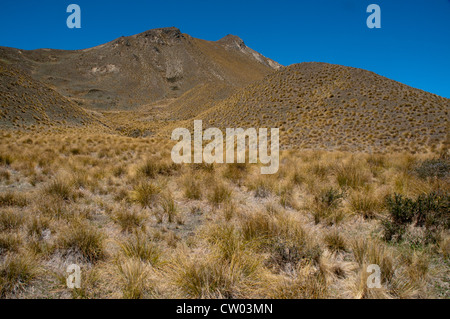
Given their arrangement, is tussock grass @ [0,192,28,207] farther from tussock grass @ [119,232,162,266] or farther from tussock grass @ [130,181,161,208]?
tussock grass @ [119,232,162,266]

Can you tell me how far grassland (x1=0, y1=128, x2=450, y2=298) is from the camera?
2.55m

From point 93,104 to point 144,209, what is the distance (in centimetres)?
8683

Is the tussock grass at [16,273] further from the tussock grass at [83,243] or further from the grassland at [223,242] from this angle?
the tussock grass at [83,243]

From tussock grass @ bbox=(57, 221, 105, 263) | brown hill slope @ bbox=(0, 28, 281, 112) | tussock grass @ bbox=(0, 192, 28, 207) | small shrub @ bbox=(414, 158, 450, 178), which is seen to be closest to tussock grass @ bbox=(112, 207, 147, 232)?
tussock grass @ bbox=(57, 221, 105, 263)

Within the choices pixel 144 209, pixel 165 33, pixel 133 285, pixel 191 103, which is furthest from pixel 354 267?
pixel 165 33

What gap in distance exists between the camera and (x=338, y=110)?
1018 inches

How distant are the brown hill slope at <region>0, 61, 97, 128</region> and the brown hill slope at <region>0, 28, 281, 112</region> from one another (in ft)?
116

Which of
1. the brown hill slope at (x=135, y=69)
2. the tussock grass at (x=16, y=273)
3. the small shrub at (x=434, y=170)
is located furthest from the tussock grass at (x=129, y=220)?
the brown hill slope at (x=135, y=69)

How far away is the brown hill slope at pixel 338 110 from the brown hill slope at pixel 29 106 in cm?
1999

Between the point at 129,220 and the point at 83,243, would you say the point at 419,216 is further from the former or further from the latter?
the point at 83,243

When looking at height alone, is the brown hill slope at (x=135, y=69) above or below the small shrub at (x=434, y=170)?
above

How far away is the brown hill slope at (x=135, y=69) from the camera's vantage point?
85062mm

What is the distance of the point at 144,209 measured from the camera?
4.98 m
